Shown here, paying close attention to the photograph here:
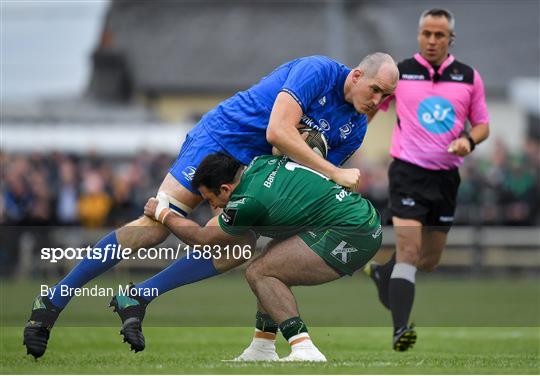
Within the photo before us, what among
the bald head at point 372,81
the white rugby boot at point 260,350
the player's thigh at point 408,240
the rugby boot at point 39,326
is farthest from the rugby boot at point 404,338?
the rugby boot at point 39,326

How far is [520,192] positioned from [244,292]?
13.1 meters

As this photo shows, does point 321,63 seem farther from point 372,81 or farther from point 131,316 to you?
point 131,316

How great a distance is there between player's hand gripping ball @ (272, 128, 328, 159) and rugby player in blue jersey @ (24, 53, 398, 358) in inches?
2.8

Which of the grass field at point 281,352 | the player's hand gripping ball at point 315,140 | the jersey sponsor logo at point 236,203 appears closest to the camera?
the grass field at point 281,352

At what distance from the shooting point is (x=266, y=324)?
31.2 ft

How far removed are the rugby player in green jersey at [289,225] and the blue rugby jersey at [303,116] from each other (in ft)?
2.12

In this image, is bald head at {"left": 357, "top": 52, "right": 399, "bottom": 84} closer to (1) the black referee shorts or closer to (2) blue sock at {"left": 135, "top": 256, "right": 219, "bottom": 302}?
(2) blue sock at {"left": 135, "top": 256, "right": 219, "bottom": 302}

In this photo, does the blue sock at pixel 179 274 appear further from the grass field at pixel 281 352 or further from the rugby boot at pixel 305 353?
the rugby boot at pixel 305 353

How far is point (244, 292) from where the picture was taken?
405 inches

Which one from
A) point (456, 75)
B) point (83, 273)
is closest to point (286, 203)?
point (83, 273)

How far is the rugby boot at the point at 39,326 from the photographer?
9.23 metres

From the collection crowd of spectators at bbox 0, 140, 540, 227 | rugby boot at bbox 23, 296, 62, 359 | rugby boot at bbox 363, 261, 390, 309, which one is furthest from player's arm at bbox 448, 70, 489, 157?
crowd of spectators at bbox 0, 140, 540, 227

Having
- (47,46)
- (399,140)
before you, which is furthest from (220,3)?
(399,140)

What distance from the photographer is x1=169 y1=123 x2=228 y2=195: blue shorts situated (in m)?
9.58
